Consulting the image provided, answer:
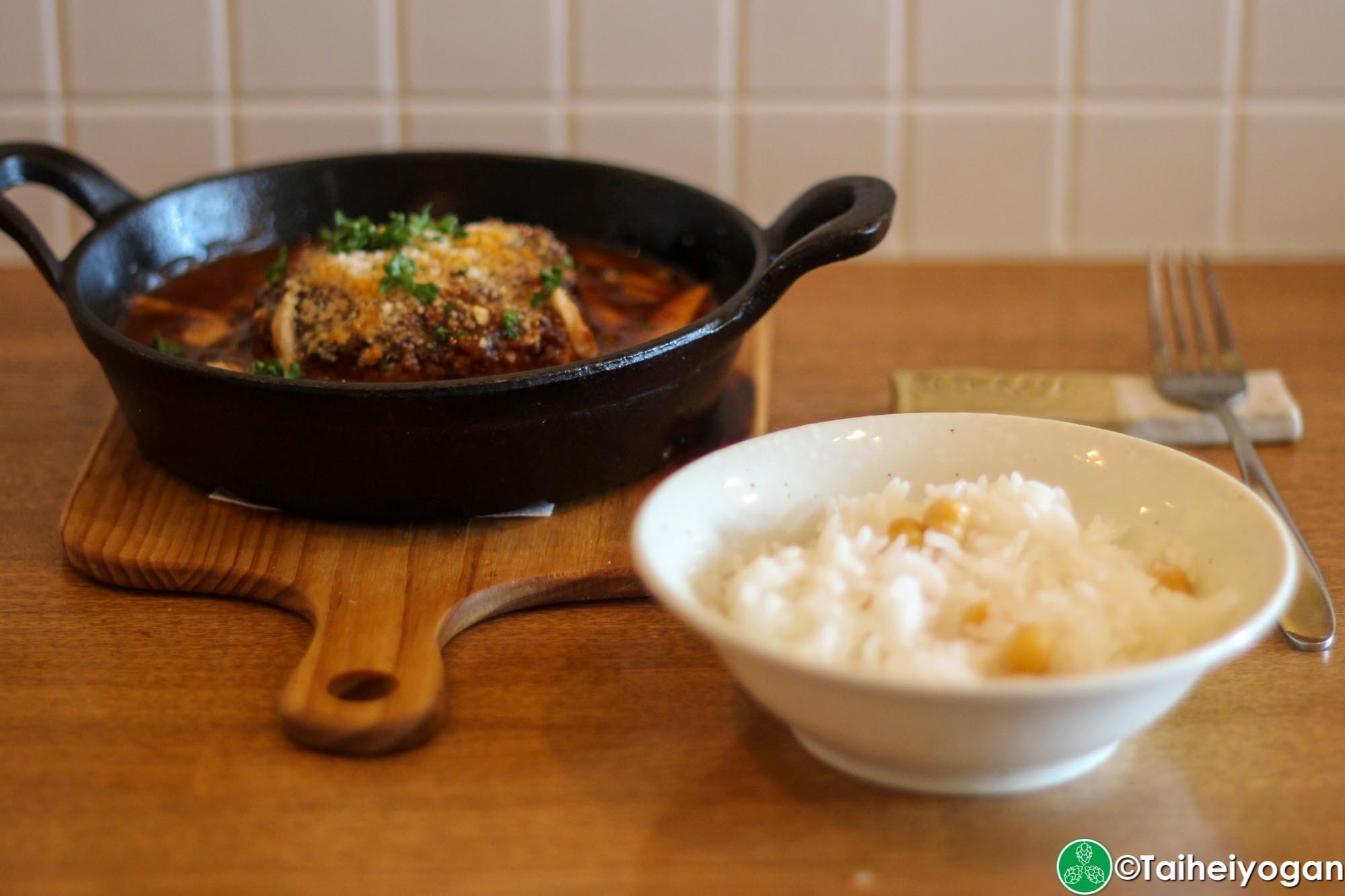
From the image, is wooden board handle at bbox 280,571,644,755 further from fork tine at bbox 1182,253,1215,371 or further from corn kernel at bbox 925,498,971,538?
fork tine at bbox 1182,253,1215,371

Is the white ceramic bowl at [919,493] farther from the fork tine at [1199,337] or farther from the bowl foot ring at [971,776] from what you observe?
the fork tine at [1199,337]

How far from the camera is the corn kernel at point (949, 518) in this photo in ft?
3.35

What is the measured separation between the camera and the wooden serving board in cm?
104

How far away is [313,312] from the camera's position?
138 centimetres

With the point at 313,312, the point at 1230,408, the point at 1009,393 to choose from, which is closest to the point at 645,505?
the point at 313,312

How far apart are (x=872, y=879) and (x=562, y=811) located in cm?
22

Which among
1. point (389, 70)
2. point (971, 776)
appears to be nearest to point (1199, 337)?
point (971, 776)

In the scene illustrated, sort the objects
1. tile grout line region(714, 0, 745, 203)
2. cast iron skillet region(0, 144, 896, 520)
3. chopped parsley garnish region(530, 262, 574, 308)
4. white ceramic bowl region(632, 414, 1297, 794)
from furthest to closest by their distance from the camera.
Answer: tile grout line region(714, 0, 745, 203), chopped parsley garnish region(530, 262, 574, 308), cast iron skillet region(0, 144, 896, 520), white ceramic bowl region(632, 414, 1297, 794)

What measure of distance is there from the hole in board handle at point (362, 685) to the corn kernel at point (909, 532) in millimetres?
407

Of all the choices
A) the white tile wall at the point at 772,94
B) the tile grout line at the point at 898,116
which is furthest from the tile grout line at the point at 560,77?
the tile grout line at the point at 898,116

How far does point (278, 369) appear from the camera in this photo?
52.4 inches

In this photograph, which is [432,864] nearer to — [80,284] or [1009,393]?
[80,284]

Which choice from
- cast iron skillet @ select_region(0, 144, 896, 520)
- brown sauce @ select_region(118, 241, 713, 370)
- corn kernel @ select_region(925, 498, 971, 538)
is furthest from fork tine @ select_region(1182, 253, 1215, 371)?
corn kernel @ select_region(925, 498, 971, 538)

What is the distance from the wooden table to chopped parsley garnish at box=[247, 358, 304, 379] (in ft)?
0.80
